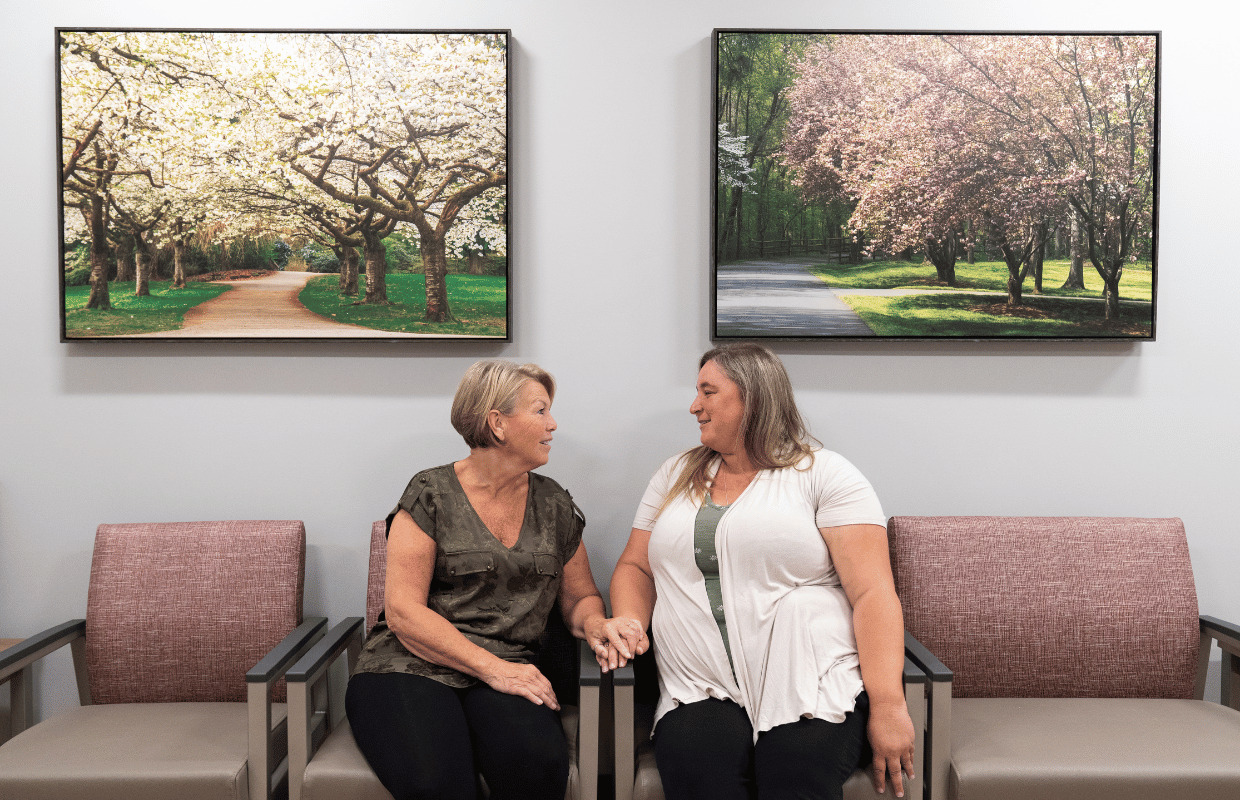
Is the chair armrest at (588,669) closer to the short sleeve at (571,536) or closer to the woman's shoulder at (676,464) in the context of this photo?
the short sleeve at (571,536)

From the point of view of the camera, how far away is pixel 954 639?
6.95 ft

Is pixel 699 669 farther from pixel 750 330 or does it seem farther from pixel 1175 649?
pixel 1175 649

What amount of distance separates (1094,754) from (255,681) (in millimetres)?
1882

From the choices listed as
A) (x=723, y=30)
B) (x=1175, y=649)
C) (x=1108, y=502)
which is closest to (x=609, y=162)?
(x=723, y=30)

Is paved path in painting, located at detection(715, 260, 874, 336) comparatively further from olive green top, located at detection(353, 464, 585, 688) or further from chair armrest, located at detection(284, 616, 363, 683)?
chair armrest, located at detection(284, 616, 363, 683)

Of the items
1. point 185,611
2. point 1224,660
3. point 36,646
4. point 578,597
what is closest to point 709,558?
point 578,597

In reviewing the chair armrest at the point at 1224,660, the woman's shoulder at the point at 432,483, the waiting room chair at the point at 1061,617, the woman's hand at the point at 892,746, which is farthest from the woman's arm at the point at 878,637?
the chair armrest at the point at 1224,660

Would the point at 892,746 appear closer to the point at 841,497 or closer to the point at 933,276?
the point at 841,497

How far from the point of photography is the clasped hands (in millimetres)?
1790

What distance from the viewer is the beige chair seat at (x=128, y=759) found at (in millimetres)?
1681

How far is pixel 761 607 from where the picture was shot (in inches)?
71.8

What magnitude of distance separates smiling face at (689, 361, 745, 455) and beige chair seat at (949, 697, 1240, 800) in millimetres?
878

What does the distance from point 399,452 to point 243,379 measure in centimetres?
52

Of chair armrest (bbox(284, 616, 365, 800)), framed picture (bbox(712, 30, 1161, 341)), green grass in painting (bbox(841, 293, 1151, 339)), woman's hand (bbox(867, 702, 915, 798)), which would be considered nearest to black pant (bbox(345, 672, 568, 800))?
chair armrest (bbox(284, 616, 365, 800))
